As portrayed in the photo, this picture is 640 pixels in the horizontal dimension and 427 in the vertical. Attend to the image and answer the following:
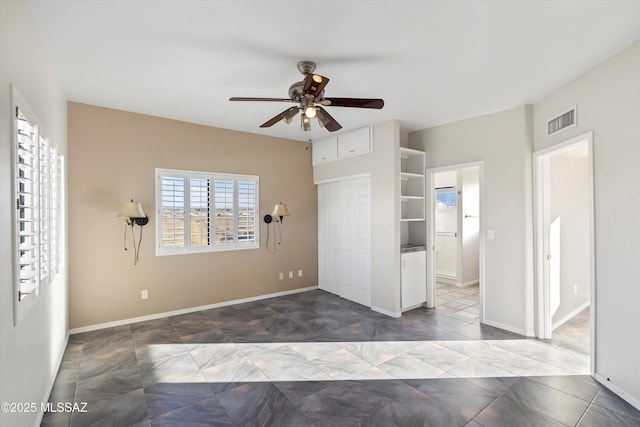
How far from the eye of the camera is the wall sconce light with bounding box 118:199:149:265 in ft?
12.5

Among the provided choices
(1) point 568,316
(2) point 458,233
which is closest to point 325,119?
(1) point 568,316

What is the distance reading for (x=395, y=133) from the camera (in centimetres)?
443

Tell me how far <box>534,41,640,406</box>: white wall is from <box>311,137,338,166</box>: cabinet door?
332 cm

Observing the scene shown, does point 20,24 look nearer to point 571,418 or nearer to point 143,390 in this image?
point 143,390

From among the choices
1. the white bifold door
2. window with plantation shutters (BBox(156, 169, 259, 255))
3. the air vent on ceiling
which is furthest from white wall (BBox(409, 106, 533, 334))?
window with plantation shutters (BBox(156, 169, 259, 255))

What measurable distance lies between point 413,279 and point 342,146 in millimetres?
2426

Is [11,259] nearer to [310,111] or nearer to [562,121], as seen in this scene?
[310,111]

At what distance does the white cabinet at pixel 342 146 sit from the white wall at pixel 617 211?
2.61 meters

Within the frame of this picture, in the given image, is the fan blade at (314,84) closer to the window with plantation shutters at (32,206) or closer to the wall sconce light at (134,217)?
the window with plantation shutters at (32,206)

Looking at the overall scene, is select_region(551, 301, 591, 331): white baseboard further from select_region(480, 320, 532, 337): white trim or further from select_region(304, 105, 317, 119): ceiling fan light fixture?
select_region(304, 105, 317, 119): ceiling fan light fixture

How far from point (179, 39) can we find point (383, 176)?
3057mm

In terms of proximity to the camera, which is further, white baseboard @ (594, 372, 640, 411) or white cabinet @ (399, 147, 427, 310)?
white cabinet @ (399, 147, 427, 310)

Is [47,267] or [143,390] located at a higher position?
[47,267]

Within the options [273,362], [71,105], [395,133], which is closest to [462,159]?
[395,133]
